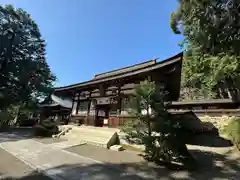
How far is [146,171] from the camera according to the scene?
566 cm

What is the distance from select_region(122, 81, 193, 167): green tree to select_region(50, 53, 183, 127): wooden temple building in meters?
2.42

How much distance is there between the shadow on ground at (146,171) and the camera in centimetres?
520

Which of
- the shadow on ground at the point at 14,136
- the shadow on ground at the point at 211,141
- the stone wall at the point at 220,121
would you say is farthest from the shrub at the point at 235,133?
the shadow on ground at the point at 14,136

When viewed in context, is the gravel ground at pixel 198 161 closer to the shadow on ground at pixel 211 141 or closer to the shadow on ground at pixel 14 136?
the shadow on ground at pixel 211 141

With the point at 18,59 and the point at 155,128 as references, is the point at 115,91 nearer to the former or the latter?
the point at 155,128

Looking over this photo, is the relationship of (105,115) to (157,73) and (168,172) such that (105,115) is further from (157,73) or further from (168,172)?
(168,172)

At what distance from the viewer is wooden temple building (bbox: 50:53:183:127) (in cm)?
1162

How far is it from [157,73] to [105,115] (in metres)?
Result: 6.38

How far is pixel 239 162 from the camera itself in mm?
6129

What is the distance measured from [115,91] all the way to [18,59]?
557 inches

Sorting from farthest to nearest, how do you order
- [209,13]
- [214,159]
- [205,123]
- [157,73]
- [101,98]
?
1. [101,98]
2. [157,73]
3. [205,123]
4. [209,13]
5. [214,159]

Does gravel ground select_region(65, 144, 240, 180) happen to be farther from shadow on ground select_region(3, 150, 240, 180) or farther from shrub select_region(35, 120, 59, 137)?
shrub select_region(35, 120, 59, 137)

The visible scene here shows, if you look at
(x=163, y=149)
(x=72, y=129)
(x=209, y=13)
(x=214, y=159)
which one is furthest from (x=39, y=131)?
(x=209, y=13)

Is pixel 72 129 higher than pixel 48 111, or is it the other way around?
pixel 48 111
